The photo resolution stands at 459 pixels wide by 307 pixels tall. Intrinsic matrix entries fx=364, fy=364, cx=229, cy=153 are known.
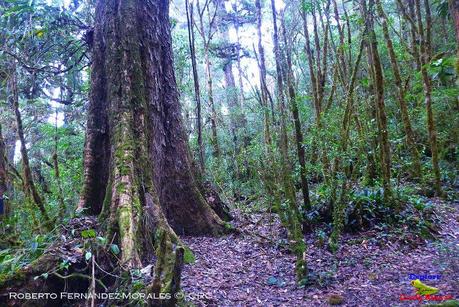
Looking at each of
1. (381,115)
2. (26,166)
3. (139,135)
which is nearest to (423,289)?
(381,115)

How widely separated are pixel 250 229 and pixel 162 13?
417 cm

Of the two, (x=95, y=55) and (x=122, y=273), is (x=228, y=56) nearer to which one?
(x=95, y=55)

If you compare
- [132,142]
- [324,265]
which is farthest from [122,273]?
[324,265]

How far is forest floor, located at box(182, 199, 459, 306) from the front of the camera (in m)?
4.00

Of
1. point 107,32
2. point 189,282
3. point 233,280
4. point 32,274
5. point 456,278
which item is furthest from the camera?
point 107,32

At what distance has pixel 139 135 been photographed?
518 centimetres

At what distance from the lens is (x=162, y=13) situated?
6.54m

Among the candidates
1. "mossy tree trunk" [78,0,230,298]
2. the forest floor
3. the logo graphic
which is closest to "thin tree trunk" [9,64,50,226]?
"mossy tree trunk" [78,0,230,298]

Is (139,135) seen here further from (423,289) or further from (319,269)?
(423,289)

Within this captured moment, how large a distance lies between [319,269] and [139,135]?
10.0 ft

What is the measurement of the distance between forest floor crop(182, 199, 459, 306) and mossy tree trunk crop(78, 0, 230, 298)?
61 cm

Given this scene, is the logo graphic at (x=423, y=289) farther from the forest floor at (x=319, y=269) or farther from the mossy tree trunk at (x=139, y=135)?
the mossy tree trunk at (x=139, y=135)

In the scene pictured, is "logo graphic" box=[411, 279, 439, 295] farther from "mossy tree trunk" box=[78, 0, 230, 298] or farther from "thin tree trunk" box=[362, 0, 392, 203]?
"mossy tree trunk" box=[78, 0, 230, 298]

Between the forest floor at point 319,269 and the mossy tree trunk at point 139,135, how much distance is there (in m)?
0.61
